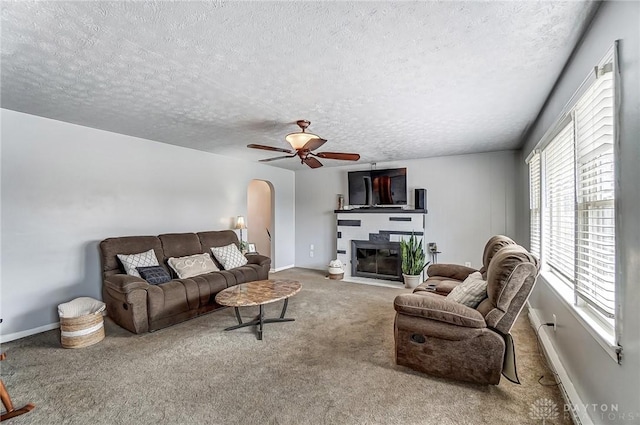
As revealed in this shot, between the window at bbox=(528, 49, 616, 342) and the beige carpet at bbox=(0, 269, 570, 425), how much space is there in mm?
874

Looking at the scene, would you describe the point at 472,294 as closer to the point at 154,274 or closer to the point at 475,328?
the point at 475,328

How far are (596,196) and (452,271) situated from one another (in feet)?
7.40

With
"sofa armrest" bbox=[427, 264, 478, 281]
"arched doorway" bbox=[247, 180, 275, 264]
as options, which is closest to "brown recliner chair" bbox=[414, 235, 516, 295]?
"sofa armrest" bbox=[427, 264, 478, 281]

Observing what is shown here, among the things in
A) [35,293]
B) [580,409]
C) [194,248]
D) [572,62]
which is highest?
[572,62]

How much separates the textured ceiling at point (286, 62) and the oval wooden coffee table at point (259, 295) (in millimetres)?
1963

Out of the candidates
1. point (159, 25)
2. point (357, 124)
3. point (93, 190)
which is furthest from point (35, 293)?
point (357, 124)

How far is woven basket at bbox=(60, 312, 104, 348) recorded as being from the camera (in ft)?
9.22

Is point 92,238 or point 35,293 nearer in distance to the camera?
point 35,293

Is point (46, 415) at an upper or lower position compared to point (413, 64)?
lower

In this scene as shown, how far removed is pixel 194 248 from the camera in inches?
175

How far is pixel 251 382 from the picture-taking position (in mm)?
2248

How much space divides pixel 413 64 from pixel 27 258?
4348 millimetres

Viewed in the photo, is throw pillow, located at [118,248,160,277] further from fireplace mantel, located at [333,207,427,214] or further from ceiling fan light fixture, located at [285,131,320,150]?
fireplace mantel, located at [333,207,427,214]

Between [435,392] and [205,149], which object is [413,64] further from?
[205,149]
